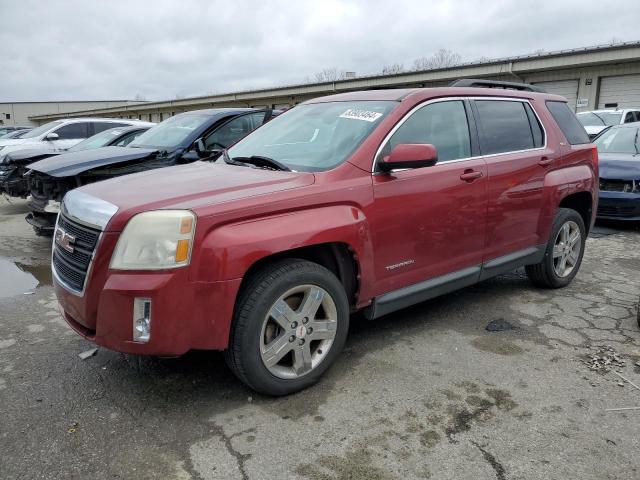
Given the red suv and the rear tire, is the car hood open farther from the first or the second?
the rear tire

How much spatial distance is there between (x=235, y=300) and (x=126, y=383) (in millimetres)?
1012

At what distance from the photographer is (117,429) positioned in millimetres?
2654

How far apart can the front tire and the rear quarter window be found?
300 centimetres

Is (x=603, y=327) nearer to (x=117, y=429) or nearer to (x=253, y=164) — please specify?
(x=253, y=164)

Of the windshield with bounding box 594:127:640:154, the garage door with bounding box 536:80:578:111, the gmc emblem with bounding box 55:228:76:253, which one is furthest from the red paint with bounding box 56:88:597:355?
the garage door with bounding box 536:80:578:111

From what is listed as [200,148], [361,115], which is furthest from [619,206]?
[200,148]

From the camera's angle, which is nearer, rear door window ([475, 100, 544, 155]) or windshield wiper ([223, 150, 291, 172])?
windshield wiper ([223, 150, 291, 172])

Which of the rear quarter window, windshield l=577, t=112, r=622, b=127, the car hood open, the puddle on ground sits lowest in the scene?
the puddle on ground

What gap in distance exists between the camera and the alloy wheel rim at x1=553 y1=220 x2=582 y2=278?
4.77 meters

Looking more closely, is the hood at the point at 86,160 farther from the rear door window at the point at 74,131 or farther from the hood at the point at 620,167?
the rear door window at the point at 74,131

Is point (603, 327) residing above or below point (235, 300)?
below

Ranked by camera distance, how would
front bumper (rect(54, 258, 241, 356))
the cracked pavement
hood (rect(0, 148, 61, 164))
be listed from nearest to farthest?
1. the cracked pavement
2. front bumper (rect(54, 258, 241, 356))
3. hood (rect(0, 148, 61, 164))

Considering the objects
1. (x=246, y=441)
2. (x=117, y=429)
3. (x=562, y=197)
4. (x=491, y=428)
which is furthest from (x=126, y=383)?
(x=562, y=197)

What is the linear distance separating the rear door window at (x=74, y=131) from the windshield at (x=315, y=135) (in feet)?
33.6
